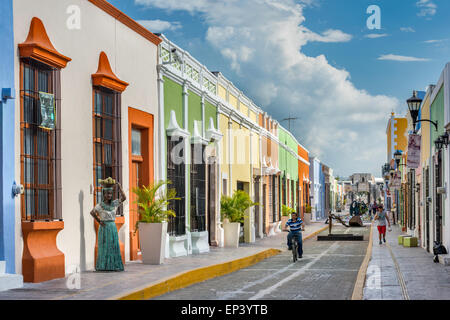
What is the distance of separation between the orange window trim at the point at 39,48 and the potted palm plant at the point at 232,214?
42.8 feet

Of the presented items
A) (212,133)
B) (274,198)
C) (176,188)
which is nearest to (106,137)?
(176,188)

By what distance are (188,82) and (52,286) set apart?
10384 mm

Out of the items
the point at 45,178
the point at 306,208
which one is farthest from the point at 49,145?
the point at 306,208

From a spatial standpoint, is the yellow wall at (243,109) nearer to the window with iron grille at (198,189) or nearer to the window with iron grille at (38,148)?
the window with iron grille at (198,189)

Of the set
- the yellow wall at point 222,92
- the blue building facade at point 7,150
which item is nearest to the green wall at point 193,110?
the yellow wall at point 222,92

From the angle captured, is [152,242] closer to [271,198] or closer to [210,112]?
[210,112]

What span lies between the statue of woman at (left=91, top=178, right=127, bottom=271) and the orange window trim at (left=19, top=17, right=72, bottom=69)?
2.74 m

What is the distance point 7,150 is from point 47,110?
146 centimetres

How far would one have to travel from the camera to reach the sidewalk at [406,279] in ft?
34.9

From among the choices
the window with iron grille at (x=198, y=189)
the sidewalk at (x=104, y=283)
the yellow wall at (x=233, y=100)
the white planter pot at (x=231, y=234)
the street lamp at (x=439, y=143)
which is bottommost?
the white planter pot at (x=231, y=234)

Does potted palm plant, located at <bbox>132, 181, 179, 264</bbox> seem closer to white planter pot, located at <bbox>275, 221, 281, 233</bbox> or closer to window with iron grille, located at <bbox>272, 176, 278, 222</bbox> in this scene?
window with iron grille, located at <bbox>272, 176, 278, 222</bbox>

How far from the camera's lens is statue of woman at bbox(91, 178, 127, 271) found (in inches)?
514

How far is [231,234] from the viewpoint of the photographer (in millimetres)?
24094
